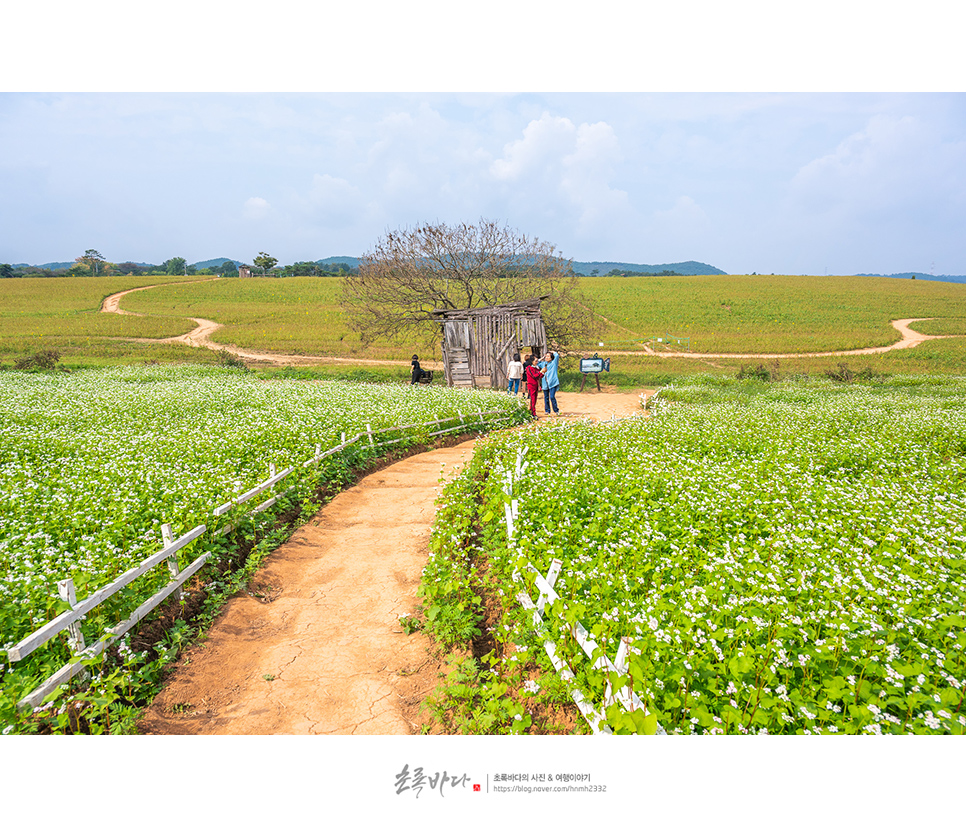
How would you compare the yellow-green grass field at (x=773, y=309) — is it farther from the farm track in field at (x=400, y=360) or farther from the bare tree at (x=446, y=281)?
the bare tree at (x=446, y=281)

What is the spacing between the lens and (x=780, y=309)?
75.1 m

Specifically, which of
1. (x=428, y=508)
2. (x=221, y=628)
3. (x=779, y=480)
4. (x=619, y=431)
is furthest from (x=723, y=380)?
(x=221, y=628)

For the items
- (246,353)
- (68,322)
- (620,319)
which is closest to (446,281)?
(246,353)

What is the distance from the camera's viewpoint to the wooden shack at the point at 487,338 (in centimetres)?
2511

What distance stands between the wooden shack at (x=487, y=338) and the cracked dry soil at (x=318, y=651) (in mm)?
17451

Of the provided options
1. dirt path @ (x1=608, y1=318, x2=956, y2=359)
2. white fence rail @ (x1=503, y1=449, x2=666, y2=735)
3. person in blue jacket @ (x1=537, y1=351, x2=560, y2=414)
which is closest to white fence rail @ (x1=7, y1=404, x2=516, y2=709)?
white fence rail @ (x1=503, y1=449, x2=666, y2=735)

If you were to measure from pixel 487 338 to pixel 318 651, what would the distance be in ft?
70.2

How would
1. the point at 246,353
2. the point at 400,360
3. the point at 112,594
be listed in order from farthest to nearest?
the point at 246,353
the point at 400,360
the point at 112,594

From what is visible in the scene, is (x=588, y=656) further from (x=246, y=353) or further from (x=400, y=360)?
(x=246, y=353)

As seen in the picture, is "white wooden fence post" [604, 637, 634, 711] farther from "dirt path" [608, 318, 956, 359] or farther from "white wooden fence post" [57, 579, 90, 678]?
"dirt path" [608, 318, 956, 359]

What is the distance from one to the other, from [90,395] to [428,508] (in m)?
14.6

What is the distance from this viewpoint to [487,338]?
84.9ft

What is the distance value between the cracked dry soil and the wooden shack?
57.3 feet

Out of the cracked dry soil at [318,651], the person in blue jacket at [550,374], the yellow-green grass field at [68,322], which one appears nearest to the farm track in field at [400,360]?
the yellow-green grass field at [68,322]
